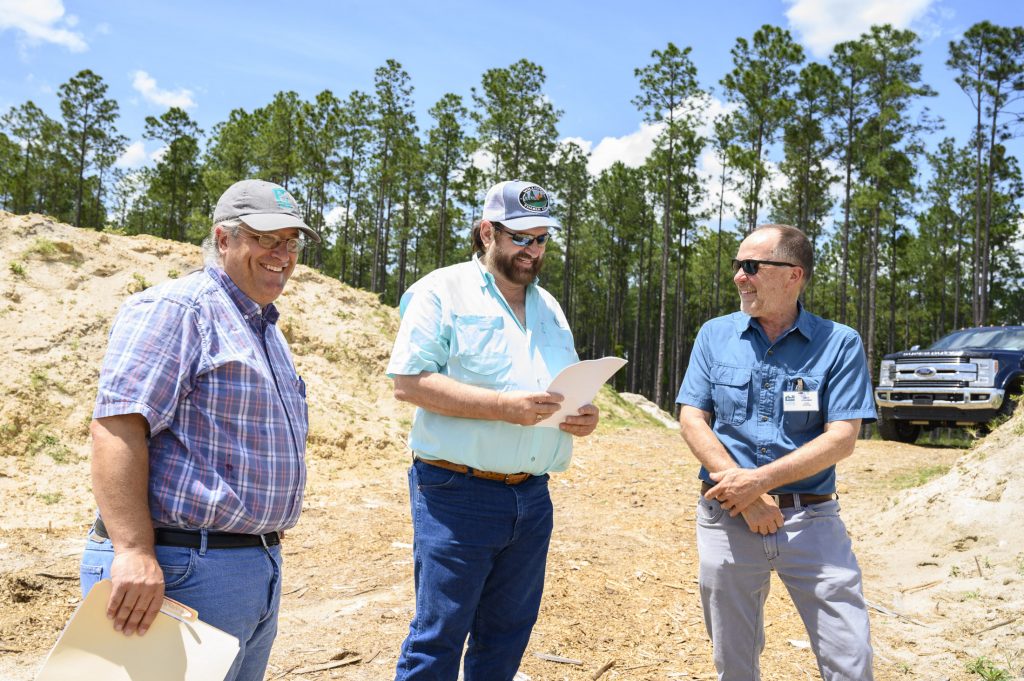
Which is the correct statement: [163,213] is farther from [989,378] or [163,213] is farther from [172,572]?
[172,572]

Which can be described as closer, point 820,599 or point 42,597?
point 820,599

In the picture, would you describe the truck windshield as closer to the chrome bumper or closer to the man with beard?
the chrome bumper

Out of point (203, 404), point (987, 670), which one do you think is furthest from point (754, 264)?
point (987, 670)

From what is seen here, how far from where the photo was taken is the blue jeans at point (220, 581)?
1985mm

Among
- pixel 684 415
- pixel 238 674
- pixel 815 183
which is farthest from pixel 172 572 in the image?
pixel 815 183

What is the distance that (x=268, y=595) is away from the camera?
224 cm

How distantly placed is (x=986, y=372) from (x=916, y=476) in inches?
136

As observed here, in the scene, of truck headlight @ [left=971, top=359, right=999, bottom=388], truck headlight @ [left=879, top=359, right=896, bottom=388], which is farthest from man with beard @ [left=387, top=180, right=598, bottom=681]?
truck headlight @ [left=879, top=359, right=896, bottom=388]

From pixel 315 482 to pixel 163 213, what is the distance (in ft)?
147

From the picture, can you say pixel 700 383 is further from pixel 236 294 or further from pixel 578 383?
pixel 236 294

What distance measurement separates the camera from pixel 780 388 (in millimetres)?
3094

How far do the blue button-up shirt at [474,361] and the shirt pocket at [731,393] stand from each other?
2.28 feet

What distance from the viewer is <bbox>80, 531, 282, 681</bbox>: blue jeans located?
6.51ft

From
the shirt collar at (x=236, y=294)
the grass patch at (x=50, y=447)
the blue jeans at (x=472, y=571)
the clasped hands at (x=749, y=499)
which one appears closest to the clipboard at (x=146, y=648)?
the shirt collar at (x=236, y=294)
